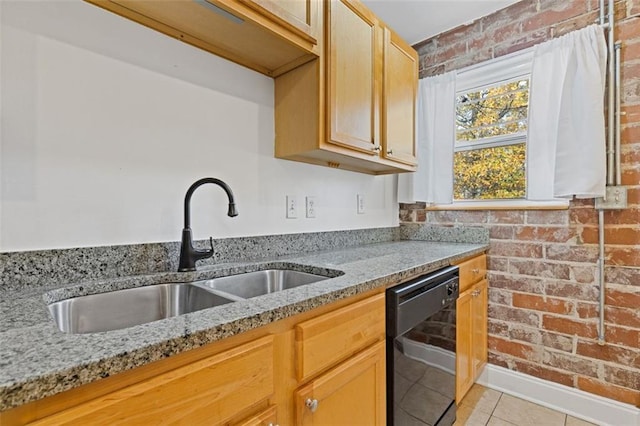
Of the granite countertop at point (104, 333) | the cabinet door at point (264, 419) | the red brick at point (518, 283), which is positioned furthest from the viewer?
the red brick at point (518, 283)

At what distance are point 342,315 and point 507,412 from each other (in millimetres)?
1520

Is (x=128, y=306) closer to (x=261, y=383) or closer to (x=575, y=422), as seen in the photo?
(x=261, y=383)

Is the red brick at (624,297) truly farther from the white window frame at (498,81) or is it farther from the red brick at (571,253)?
the white window frame at (498,81)

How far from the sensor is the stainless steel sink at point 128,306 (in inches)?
34.9

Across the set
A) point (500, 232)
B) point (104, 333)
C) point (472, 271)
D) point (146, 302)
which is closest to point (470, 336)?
point (472, 271)

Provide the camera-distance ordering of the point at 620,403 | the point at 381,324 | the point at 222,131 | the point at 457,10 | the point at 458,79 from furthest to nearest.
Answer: the point at 458,79 → the point at 457,10 → the point at 620,403 → the point at 222,131 → the point at 381,324

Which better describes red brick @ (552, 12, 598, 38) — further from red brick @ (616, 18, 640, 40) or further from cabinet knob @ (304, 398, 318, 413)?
cabinet knob @ (304, 398, 318, 413)

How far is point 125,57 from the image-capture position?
110cm

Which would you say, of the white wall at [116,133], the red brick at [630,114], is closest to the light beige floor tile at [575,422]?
the red brick at [630,114]

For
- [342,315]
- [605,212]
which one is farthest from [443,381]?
[605,212]

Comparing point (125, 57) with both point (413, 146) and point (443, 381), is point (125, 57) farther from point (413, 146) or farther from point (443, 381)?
point (443, 381)

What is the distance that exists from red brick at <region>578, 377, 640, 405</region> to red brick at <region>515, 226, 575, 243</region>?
768mm

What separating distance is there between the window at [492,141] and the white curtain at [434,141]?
13cm

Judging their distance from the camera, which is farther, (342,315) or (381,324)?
(381,324)
